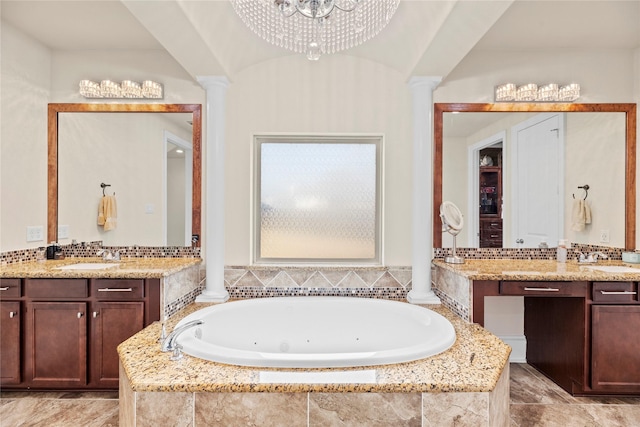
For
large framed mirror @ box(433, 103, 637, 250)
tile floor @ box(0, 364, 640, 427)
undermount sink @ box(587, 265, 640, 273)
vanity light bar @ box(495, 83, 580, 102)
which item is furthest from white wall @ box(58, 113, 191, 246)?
undermount sink @ box(587, 265, 640, 273)

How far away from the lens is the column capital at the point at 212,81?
2.80 meters

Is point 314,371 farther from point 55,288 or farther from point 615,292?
point 615,292

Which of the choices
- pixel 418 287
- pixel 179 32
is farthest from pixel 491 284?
pixel 179 32

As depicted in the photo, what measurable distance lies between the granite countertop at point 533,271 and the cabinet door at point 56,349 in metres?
2.52

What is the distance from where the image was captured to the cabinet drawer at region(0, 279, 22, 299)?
2.40 meters

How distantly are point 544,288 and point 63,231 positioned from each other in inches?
140

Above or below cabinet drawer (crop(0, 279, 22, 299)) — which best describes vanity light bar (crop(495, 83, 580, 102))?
above

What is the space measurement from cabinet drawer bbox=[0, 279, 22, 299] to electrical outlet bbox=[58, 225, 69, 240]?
2.12 feet

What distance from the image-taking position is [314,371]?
4.97 ft

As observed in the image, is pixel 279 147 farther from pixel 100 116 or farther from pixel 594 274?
pixel 594 274

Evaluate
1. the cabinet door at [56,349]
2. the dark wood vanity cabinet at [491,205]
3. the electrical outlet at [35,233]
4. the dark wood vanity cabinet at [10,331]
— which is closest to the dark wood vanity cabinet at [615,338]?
the dark wood vanity cabinet at [491,205]

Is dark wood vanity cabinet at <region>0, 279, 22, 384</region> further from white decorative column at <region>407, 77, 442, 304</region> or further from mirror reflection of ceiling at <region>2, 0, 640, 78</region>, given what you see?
white decorative column at <region>407, 77, 442, 304</region>

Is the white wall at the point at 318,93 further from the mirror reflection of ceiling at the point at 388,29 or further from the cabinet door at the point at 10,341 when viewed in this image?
the cabinet door at the point at 10,341

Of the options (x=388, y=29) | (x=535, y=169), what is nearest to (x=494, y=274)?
(x=535, y=169)
